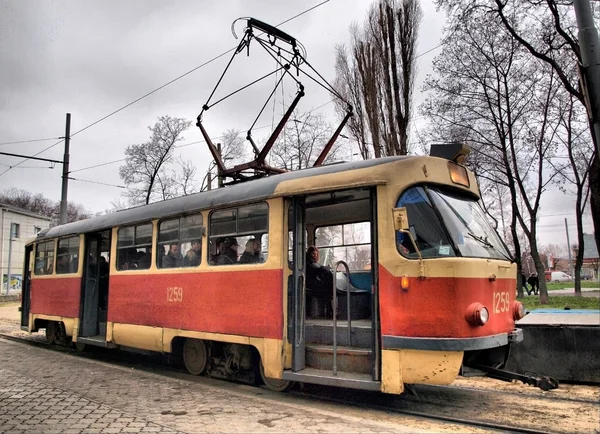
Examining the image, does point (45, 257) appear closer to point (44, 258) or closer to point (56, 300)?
point (44, 258)

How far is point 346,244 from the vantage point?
7.23 meters

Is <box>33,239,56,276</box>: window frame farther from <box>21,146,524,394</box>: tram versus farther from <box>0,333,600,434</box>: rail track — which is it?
<box>0,333,600,434</box>: rail track

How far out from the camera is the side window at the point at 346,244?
22.5 ft

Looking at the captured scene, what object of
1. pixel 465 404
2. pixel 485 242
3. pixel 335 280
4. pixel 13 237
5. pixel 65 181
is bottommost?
pixel 465 404

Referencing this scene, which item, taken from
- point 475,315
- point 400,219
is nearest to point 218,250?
point 400,219

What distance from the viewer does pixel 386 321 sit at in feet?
18.0

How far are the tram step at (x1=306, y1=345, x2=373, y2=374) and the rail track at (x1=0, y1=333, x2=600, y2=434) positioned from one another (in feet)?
1.61

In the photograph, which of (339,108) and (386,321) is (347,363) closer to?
(386,321)

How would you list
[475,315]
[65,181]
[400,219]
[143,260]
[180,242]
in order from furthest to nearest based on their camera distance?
[65,181]
[143,260]
[180,242]
[400,219]
[475,315]

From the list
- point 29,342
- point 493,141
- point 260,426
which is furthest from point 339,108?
point 260,426

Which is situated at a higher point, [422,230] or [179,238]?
[179,238]

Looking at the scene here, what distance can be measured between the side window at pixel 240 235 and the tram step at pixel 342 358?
1338 mm

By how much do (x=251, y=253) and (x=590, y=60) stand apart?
4.40 m

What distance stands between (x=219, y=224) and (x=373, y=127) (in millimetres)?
14006
